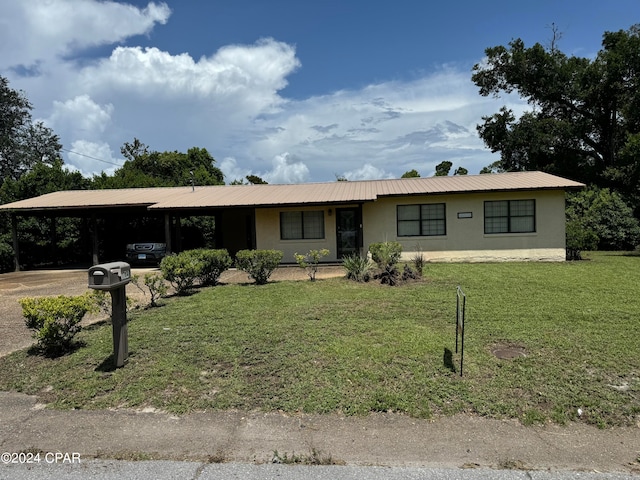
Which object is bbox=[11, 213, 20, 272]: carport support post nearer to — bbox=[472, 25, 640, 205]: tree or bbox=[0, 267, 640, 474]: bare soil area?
bbox=[0, 267, 640, 474]: bare soil area

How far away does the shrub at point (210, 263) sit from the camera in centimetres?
1065

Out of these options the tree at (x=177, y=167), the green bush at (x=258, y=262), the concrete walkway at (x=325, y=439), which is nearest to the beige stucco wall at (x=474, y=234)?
the green bush at (x=258, y=262)

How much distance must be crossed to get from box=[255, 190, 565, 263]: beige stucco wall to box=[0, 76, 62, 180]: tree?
102 feet

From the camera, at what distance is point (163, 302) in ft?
30.0

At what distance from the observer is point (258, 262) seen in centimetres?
1136

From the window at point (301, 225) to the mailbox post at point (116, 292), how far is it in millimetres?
12338

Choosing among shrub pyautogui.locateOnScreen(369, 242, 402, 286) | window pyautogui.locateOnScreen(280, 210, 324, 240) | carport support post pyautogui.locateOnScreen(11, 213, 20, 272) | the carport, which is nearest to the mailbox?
shrub pyautogui.locateOnScreen(369, 242, 402, 286)

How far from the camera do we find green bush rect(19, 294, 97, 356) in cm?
554

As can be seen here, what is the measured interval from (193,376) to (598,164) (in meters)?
32.9

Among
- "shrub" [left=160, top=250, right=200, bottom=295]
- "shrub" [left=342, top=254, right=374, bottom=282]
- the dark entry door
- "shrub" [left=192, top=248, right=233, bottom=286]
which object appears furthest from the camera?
the dark entry door

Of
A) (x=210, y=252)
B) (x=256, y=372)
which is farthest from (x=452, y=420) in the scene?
(x=210, y=252)

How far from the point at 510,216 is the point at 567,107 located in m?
20.3

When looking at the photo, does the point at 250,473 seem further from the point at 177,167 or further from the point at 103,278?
the point at 177,167

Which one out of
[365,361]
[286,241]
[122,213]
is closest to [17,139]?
[122,213]
